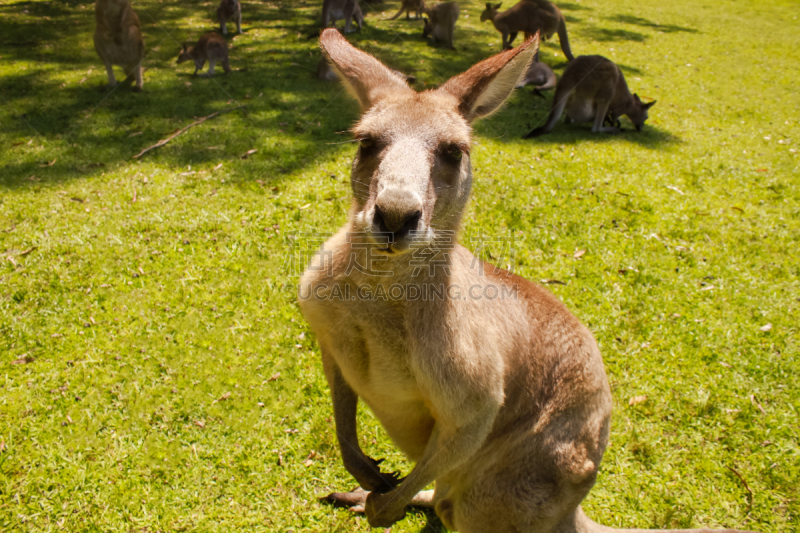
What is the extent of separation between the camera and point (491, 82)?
7.38 ft

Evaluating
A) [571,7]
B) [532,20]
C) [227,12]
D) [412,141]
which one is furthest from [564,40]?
[412,141]

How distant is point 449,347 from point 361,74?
59.9 inches

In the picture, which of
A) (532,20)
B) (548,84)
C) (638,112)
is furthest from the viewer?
(532,20)

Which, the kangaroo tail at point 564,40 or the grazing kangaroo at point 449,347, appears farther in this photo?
the kangaroo tail at point 564,40

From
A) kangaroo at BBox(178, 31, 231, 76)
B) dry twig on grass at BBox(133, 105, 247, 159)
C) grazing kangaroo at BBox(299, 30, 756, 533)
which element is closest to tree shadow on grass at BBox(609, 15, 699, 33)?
kangaroo at BBox(178, 31, 231, 76)

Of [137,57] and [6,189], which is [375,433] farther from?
[137,57]

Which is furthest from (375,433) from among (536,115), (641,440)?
(536,115)

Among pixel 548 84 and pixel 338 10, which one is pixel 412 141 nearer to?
pixel 548 84

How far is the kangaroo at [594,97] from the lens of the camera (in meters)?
8.70

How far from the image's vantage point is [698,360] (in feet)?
14.3

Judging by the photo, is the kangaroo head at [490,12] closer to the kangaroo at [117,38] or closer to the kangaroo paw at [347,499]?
the kangaroo at [117,38]

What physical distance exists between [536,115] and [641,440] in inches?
285

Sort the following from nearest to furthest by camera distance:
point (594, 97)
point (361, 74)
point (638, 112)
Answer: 1. point (361, 74)
2. point (594, 97)
3. point (638, 112)

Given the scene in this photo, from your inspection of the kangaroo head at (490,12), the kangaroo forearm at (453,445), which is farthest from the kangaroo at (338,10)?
the kangaroo forearm at (453,445)
